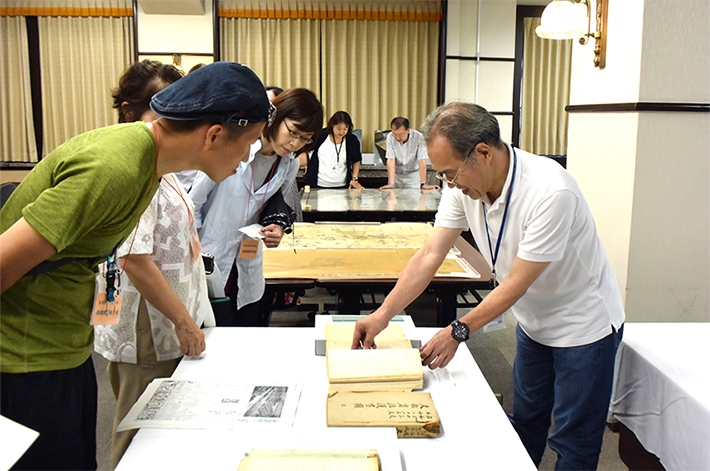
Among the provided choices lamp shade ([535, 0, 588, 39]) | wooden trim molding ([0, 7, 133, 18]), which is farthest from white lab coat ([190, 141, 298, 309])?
wooden trim molding ([0, 7, 133, 18])

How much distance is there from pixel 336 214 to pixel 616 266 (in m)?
2.15

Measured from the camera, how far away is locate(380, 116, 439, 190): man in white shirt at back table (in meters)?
6.12

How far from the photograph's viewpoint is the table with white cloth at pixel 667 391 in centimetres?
146

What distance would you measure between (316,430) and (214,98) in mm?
628

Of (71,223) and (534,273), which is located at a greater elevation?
(71,223)

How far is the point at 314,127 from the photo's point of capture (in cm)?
199

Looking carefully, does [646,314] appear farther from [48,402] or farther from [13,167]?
[13,167]

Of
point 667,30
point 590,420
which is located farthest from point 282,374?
point 667,30

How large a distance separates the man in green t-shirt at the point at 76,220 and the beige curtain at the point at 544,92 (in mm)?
7002

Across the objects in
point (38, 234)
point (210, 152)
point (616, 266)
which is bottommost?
point (616, 266)

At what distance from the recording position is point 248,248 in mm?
2168

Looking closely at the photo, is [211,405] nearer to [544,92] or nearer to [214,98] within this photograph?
[214,98]

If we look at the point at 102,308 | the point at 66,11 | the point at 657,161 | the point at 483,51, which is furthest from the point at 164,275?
→ the point at 66,11

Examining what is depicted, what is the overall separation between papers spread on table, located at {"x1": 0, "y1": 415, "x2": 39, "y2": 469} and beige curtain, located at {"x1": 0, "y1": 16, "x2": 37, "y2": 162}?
24.6 feet
